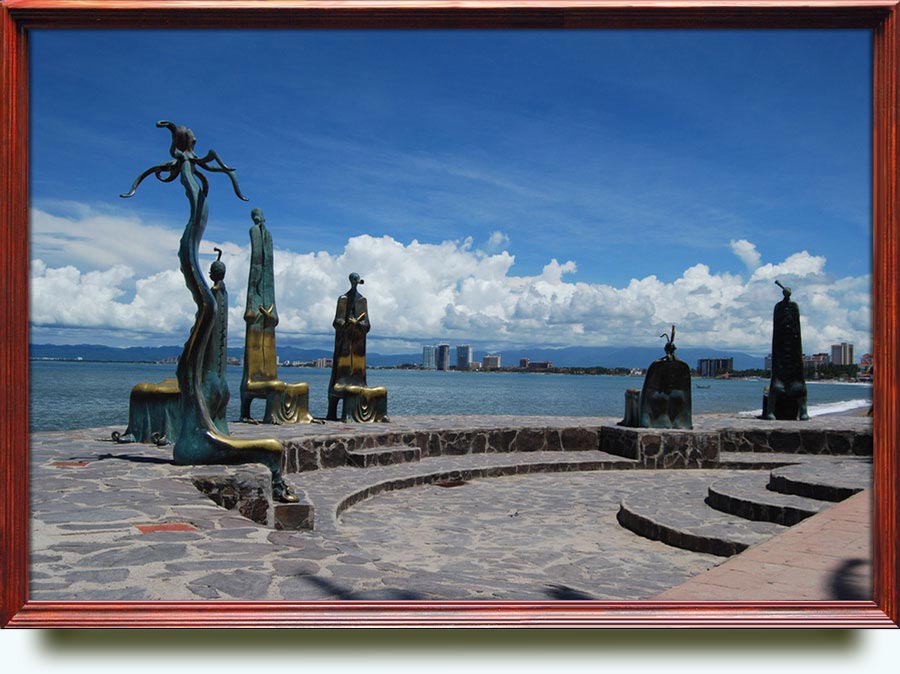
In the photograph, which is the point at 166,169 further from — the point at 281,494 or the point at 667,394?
the point at 667,394

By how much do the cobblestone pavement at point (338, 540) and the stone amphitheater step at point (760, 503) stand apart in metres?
1.30

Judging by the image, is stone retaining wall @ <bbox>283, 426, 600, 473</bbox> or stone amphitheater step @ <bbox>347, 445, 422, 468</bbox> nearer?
stone retaining wall @ <bbox>283, 426, 600, 473</bbox>

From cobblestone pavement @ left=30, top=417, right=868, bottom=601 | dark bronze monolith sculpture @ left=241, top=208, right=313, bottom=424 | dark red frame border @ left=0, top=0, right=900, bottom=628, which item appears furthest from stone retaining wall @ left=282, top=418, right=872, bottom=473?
dark red frame border @ left=0, top=0, right=900, bottom=628

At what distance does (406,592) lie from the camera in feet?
11.7

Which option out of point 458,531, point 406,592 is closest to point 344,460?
point 458,531

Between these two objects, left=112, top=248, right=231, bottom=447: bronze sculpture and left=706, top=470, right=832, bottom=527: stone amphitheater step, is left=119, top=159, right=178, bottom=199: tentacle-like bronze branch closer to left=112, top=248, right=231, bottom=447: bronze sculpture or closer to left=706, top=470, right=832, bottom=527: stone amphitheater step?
left=112, top=248, right=231, bottom=447: bronze sculpture

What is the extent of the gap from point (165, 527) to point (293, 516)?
1.73 m

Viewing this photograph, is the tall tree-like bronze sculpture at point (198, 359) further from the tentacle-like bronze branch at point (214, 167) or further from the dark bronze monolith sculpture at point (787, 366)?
→ the dark bronze monolith sculpture at point (787, 366)

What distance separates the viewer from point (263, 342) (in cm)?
1248

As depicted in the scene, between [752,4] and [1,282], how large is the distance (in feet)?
11.7

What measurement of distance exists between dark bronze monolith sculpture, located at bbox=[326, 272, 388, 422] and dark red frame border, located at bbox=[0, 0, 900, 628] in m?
10.1

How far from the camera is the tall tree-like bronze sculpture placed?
19.5 ft

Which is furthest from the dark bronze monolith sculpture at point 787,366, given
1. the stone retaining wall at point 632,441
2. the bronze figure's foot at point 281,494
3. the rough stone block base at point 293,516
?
the bronze figure's foot at point 281,494

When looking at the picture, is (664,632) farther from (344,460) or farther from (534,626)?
(344,460)
